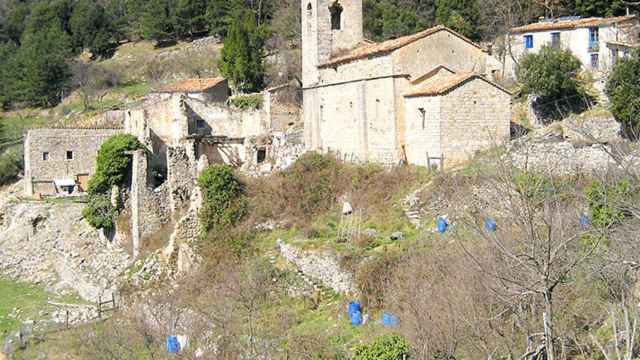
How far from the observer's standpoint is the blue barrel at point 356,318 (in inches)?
746

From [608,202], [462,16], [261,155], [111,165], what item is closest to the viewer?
[608,202]

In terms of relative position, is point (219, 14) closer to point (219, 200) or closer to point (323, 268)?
point (219, 200)

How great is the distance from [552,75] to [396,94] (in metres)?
4.99

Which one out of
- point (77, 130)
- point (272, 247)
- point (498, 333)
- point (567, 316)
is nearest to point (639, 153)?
point (567, 316)

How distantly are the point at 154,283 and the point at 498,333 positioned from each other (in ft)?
50.1

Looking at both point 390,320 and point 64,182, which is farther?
point 64,182

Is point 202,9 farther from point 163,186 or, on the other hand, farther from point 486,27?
point 163,186

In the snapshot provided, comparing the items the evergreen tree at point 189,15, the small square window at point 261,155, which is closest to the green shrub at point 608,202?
the small square window at point 261,155

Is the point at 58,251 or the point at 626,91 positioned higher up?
the point at 626,91

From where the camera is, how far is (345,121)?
96.2 feet

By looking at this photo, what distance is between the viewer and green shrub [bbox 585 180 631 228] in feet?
47.7

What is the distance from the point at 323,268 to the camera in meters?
21.7

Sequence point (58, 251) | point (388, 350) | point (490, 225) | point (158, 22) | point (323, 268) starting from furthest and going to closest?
point (158, 22)
point (58, 251)
point (323, 268)
point (490, 225)
point (388, 350)

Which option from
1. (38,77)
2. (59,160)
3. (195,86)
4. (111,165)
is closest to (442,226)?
(111,165)
